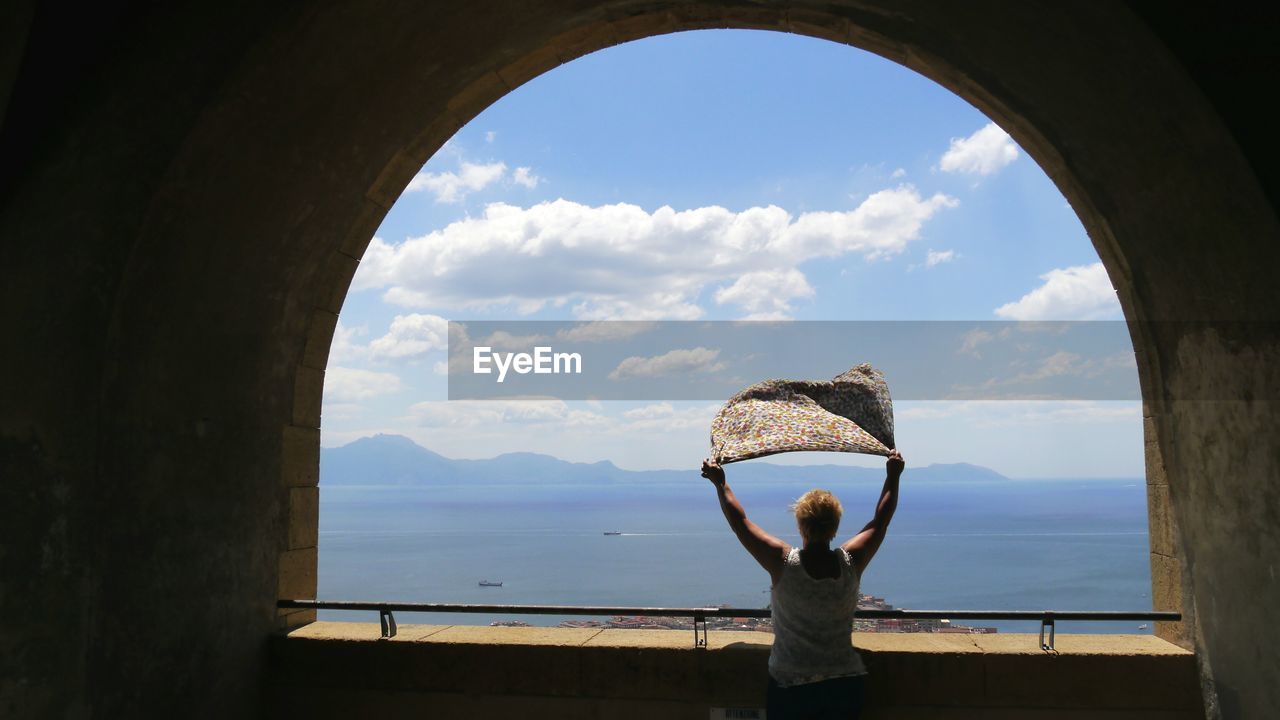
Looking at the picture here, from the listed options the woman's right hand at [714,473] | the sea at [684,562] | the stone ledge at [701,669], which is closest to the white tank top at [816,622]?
the woman's right hand at [714,473]

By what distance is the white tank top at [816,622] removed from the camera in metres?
2.84

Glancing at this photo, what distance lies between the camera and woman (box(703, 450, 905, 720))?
2.84m

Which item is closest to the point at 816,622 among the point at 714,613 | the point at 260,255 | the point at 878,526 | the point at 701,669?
the point at 878,526

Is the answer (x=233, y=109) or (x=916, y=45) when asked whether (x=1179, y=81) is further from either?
(x=233, y=109)

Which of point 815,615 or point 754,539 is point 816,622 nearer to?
point 815,615

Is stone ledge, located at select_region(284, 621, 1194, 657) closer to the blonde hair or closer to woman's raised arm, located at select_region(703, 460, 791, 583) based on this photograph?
woman's raised arm, located at select_region(703, 460, 791, 583)

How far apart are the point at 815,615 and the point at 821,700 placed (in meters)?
0.28

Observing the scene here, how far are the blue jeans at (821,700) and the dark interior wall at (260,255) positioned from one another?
4.61 ft

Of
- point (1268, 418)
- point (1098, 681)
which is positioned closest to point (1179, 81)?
Answer: point (1268, 418)

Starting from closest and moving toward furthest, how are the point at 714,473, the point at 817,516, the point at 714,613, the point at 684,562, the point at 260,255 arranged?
the point at 817,516, the point at 714,473, the point at 714,613, the point at 260,255, the point at 684,562

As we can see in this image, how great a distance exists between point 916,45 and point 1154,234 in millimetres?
1150

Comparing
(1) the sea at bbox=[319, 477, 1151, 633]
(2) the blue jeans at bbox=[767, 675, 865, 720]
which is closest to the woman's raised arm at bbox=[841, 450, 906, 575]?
(2) the blue jeans at bbox=[767, 675, 865, 720]

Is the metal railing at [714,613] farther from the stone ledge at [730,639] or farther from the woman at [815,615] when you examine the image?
the woman at [815,615]

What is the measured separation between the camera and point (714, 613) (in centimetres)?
363
